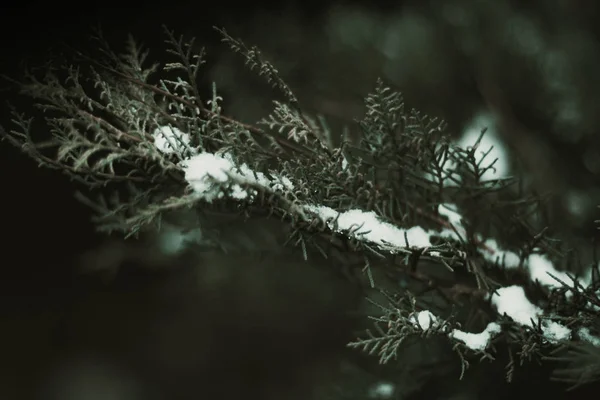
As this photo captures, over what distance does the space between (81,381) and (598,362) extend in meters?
1.04

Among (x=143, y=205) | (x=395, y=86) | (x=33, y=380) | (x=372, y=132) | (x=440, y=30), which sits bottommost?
(x=33, y=380)

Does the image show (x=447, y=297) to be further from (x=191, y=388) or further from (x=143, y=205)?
(x=191, y=388)

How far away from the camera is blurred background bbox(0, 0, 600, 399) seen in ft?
2.84

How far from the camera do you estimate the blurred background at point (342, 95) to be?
0.86 m

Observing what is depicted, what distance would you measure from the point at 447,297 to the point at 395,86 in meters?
0.49

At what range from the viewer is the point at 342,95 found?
0.97 meters

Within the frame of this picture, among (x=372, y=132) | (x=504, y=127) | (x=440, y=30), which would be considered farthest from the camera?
(x=440, y=30)

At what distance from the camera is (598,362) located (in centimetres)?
42

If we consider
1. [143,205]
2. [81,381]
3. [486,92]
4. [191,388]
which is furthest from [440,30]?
[81,381]

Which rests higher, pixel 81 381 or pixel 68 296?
pixel 68 296

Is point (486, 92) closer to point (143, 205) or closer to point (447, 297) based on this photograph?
point (447, 297)

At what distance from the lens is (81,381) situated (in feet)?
3.84

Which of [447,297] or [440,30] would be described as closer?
[447,297]

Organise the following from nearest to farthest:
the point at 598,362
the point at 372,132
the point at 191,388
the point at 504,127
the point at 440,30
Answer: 1. the point at 598,362
2. the point at 372,132
3. the point at 504,127
4. the point at 440,30
5. the point at 191,388
